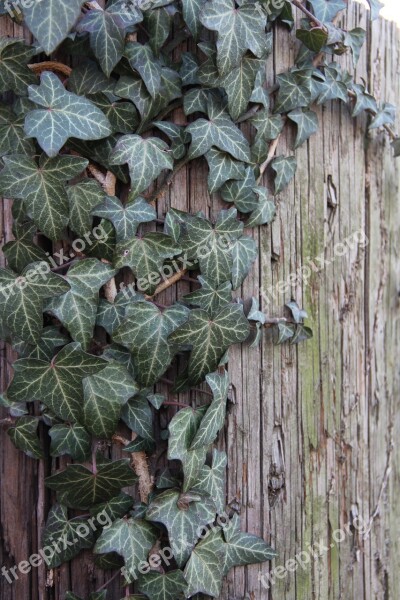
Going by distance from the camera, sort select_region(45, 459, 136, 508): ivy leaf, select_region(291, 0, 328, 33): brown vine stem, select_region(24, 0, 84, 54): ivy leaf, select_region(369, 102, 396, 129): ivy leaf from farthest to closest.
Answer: select_region(369, 102, 396, 129): ivy leaf
select_region(291, 0, 328, 33): brown vine stem
select_region(45, 459, 136, 508): ivy leaf
select_region(24, 0, 84, 54): ivy leaf

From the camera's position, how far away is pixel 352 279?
206cm

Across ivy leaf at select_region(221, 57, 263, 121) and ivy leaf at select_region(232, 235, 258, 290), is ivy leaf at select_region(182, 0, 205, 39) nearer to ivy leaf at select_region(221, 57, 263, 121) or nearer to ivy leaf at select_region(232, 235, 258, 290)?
ivy leaf at select_region(221, 57, 263, 121)

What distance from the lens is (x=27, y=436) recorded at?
157 centimetres

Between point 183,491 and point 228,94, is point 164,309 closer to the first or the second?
point 183,491

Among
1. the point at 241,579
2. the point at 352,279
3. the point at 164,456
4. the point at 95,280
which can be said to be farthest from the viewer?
the point at 352,279

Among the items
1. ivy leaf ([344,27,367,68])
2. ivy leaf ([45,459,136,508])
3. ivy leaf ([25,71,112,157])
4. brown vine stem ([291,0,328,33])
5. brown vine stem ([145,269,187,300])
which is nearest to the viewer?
ivy leaf ([25,71,112,157])

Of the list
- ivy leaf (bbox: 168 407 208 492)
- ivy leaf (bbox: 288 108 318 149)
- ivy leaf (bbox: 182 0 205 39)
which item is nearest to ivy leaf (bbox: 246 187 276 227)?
ivy leaf (bbox: 288 108 318 149)

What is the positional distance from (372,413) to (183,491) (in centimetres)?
91

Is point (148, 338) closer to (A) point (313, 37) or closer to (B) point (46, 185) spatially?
(B) point (46, 185)

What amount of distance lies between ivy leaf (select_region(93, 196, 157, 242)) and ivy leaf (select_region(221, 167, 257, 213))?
256 mm

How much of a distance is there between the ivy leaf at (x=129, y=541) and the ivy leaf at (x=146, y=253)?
2.12 ft

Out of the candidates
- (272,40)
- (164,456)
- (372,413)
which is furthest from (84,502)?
(272,40)

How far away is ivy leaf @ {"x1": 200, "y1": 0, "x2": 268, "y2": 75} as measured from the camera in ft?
4.96

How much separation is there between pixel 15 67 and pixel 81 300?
0.63 m
